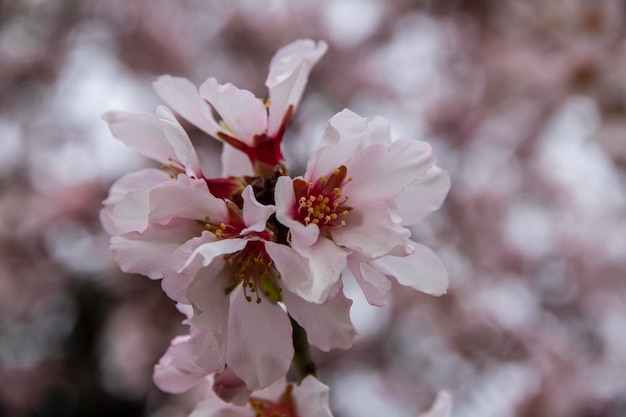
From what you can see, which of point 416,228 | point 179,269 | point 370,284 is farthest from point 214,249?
point 416,228

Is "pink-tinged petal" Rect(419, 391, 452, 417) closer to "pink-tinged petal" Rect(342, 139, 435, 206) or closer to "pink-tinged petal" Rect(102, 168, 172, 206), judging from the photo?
"pink-tinged petal" Rect(342, 139, 435, 206)

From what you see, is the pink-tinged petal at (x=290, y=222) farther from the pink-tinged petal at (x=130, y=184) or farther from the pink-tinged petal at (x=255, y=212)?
the pink-tinged petal at (x=130, y=184)

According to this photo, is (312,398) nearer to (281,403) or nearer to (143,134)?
(281,403)

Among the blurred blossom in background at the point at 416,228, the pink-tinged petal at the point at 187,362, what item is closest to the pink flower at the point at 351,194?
the pink-tinged petal at the point at 187,362

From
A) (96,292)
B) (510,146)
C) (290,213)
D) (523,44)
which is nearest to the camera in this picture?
(290,213)

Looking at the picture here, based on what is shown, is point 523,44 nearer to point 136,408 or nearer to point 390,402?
point 390,402

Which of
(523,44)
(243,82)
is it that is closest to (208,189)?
(523,44)
